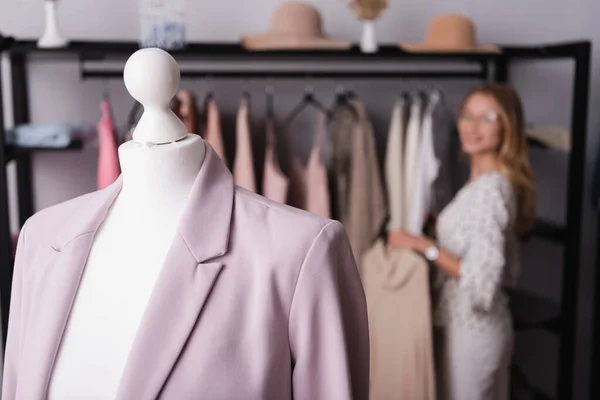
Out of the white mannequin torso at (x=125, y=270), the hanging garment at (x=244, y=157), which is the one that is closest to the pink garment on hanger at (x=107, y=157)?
the hanging garment at (x=244, y=157)

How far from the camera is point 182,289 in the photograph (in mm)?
858

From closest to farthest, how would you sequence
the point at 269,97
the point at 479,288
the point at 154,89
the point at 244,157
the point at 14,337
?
the point at 154,89 < the point at 14,337 < the point at 479,288 < the point at 244,157 < the point at 269,97

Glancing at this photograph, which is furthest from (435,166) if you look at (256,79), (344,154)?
(256,79)

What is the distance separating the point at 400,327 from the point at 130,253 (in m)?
1.36

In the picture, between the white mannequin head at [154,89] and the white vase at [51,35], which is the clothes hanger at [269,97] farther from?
the white mannequin head at [154,89]

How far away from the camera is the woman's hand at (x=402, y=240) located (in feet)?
7.04

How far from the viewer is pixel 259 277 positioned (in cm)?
86

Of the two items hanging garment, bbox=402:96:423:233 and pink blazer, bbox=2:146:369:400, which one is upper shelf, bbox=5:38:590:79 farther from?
pink blazer, bbox=2:146:369:400

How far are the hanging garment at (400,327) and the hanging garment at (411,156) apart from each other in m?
0.27

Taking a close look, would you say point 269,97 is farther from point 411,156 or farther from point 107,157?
point 107,157

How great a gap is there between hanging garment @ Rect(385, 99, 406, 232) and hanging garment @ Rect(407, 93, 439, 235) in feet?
Result: 0.17

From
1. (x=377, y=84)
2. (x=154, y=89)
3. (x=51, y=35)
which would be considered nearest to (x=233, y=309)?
(x=154, y=89)

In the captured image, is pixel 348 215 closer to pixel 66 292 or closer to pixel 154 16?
pixel 154 16

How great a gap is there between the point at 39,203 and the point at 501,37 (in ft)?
6.56
